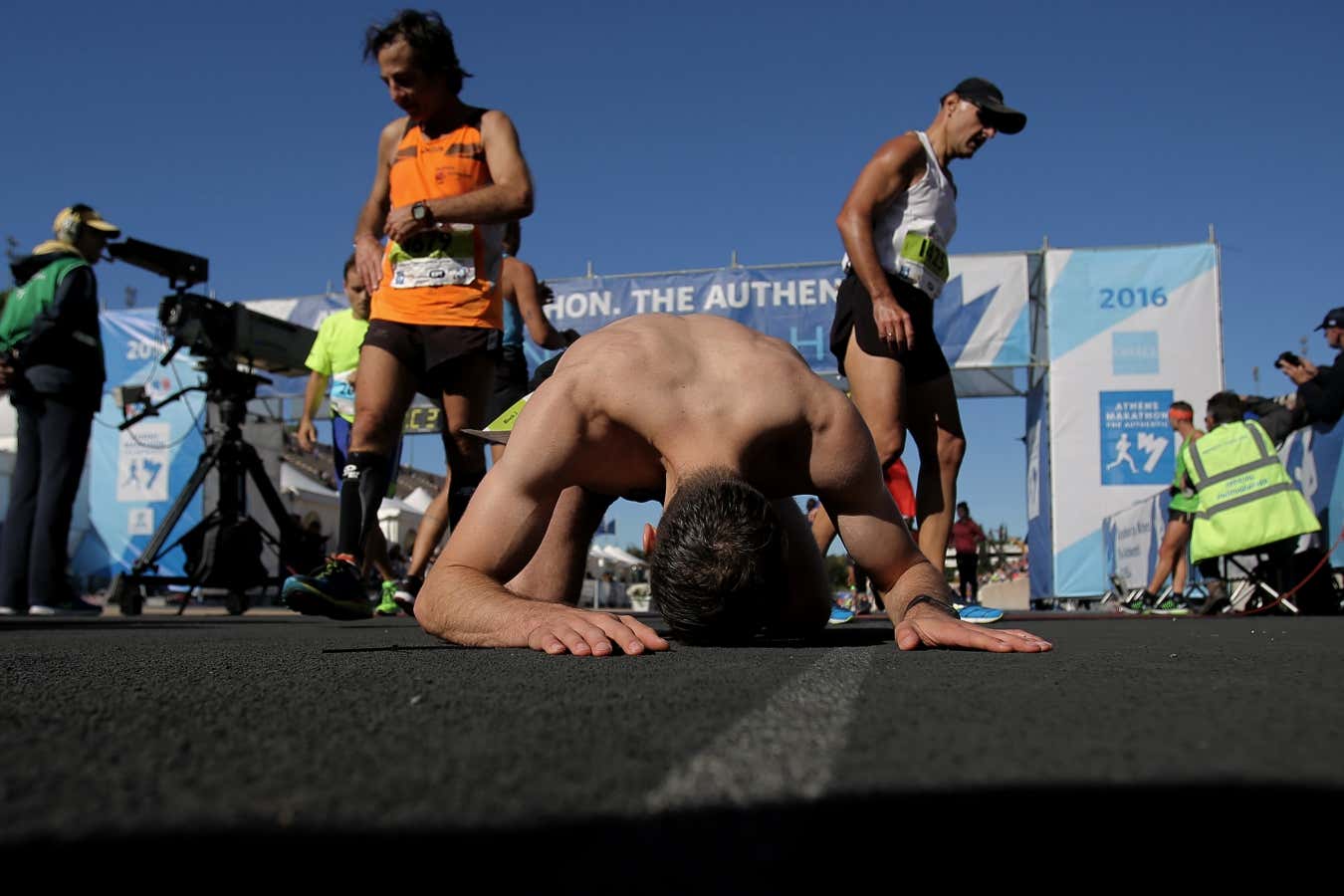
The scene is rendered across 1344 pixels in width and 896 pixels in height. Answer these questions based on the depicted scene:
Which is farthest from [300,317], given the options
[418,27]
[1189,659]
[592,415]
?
[1189,659]

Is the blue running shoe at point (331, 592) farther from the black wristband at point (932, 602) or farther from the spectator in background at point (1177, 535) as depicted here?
the spectator in background at point (1177, 535)

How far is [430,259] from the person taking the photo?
146 inches

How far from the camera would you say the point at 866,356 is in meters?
3.63

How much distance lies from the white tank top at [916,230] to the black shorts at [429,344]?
1.38m

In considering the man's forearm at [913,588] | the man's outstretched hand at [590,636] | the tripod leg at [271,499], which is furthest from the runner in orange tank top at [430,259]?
the tripod leg at [271,499]

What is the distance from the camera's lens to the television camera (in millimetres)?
5852

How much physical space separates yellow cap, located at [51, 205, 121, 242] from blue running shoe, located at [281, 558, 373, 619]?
2892 millimetres

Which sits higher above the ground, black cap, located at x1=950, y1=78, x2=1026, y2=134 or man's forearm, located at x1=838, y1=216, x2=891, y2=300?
black cap, located at x1=950, y1=78, x2=1026, y2=134

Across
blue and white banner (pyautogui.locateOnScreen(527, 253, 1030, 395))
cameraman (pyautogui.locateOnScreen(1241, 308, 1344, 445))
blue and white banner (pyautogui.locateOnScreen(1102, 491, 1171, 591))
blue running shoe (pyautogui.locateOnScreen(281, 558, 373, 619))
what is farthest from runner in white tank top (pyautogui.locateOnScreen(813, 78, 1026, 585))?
blue and white banner (pyautogui.locateOnScreen(527, 253, 1030, 395))

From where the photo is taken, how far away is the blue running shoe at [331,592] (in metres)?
3.16

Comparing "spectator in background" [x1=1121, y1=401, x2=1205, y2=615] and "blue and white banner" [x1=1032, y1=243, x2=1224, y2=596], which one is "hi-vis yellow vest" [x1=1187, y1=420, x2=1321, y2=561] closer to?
"spectator in background" [x1=1121, y1=401, x2=1205, y2=615]

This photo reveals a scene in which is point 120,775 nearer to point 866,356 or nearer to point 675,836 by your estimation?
point 675,836

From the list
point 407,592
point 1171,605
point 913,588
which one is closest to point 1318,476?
point 1171,605

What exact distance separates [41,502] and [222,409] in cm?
162
